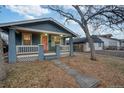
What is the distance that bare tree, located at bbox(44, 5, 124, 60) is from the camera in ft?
43.6

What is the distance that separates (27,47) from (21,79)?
629cm

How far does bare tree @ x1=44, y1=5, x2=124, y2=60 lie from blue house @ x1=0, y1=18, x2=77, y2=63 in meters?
1.88

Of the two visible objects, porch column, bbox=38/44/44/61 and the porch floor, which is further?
porch column, bbox=38/44/44/61

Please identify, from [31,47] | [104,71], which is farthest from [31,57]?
[104,71]

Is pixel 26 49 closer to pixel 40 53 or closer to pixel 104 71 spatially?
pixel 40 53

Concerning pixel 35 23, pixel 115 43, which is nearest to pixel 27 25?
pixel 35 23

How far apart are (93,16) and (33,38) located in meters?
6.91

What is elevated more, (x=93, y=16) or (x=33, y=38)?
(x=93, y=16)

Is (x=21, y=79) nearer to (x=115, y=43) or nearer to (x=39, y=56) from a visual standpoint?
(x=39, y=56)

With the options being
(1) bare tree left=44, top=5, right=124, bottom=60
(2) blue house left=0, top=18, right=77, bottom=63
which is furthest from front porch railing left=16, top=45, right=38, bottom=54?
(1) bare tree left=44, top=5, right=124, bottom=60

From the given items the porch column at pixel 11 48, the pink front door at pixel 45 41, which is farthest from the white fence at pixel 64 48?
the porch column at pixel 11 48

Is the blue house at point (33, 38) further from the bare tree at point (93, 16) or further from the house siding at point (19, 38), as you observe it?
the bare tree at point (93, 16)

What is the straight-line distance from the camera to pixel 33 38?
49.1 feet

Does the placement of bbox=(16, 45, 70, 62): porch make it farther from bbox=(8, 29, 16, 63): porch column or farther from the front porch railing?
bbox=(8, 29, 16, 63): porch column
